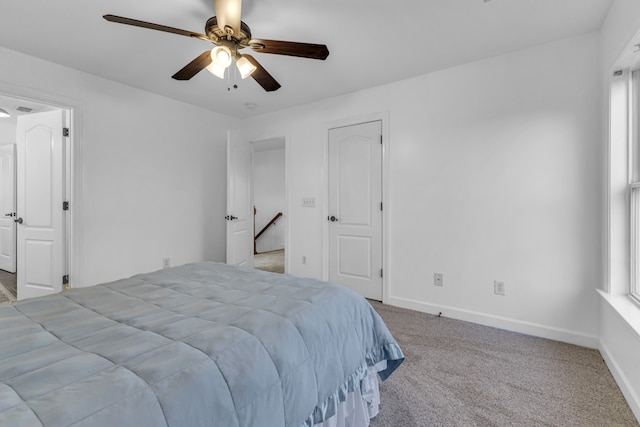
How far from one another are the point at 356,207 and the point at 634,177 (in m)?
2.34

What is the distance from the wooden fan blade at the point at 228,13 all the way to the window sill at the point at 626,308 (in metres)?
2.81

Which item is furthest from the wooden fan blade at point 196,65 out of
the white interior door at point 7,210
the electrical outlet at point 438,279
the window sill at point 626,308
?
the white interior door at point 7,210

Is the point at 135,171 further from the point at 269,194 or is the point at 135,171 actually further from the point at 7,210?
the point at 269,194

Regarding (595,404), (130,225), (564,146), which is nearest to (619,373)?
(595,404)

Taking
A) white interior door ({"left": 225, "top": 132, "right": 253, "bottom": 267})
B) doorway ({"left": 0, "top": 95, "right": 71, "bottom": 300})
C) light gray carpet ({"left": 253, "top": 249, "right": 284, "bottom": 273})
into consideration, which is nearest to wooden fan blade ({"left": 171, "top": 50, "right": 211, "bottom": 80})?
doorway ({"left": 0, "top": 95, "right": 71, "bottom": 300})

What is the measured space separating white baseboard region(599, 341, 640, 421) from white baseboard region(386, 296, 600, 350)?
0.15 meters

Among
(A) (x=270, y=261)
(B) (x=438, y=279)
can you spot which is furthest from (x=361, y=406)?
(A) (x=270, y=261)

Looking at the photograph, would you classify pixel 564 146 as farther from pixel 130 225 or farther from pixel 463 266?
pixel 130 225

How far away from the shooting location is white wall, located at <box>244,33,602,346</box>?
7.86ft

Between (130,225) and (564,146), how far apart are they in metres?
4.40

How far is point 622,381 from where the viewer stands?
1794mm

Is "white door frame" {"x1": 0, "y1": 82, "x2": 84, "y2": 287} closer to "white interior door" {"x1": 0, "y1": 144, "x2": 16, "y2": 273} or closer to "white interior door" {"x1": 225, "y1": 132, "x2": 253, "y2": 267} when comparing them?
"white interior door" {"x1": 225, "y1": 132, "x2": 253, "y2": 267}

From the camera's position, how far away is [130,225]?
3471 mm

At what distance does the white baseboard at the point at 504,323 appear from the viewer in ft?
7.79
